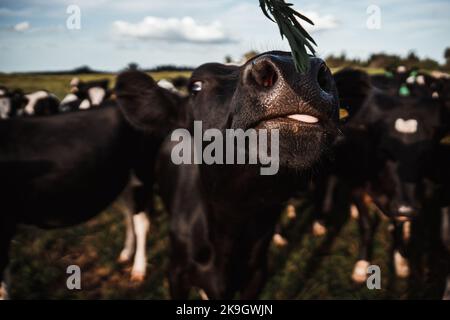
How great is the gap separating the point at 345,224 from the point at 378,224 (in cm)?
48

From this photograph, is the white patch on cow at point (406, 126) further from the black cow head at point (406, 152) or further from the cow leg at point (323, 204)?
the cow leg at point (323, 204)

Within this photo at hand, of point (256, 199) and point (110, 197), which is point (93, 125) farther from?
point (256, 199)

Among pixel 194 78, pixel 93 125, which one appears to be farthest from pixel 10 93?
pixel 194 78

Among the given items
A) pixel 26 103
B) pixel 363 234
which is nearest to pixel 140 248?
pixel 363 234

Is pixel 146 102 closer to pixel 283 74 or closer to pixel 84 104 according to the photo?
pixel 283 74

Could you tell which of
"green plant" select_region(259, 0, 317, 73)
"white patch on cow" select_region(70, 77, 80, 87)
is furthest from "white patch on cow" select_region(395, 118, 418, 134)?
"white patch on cow" select_region(70, 77, 80, 87)

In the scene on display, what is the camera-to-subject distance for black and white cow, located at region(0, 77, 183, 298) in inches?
136

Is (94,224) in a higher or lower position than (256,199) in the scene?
lower

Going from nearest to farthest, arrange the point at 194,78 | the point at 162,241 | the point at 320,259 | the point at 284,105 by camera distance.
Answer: the point at 284,105 < the point at 194,78 < the point at 320,259 < the point at 162,241

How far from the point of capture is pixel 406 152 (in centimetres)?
366

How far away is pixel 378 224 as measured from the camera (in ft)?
18.8

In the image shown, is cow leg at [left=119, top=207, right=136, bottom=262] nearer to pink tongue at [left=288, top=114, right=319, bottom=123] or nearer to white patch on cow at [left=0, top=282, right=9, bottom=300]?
white patch on cow at [left=0, top=282, right=9, bottom=300]

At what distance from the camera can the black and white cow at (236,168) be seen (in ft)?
4.64

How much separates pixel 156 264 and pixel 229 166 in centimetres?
298
